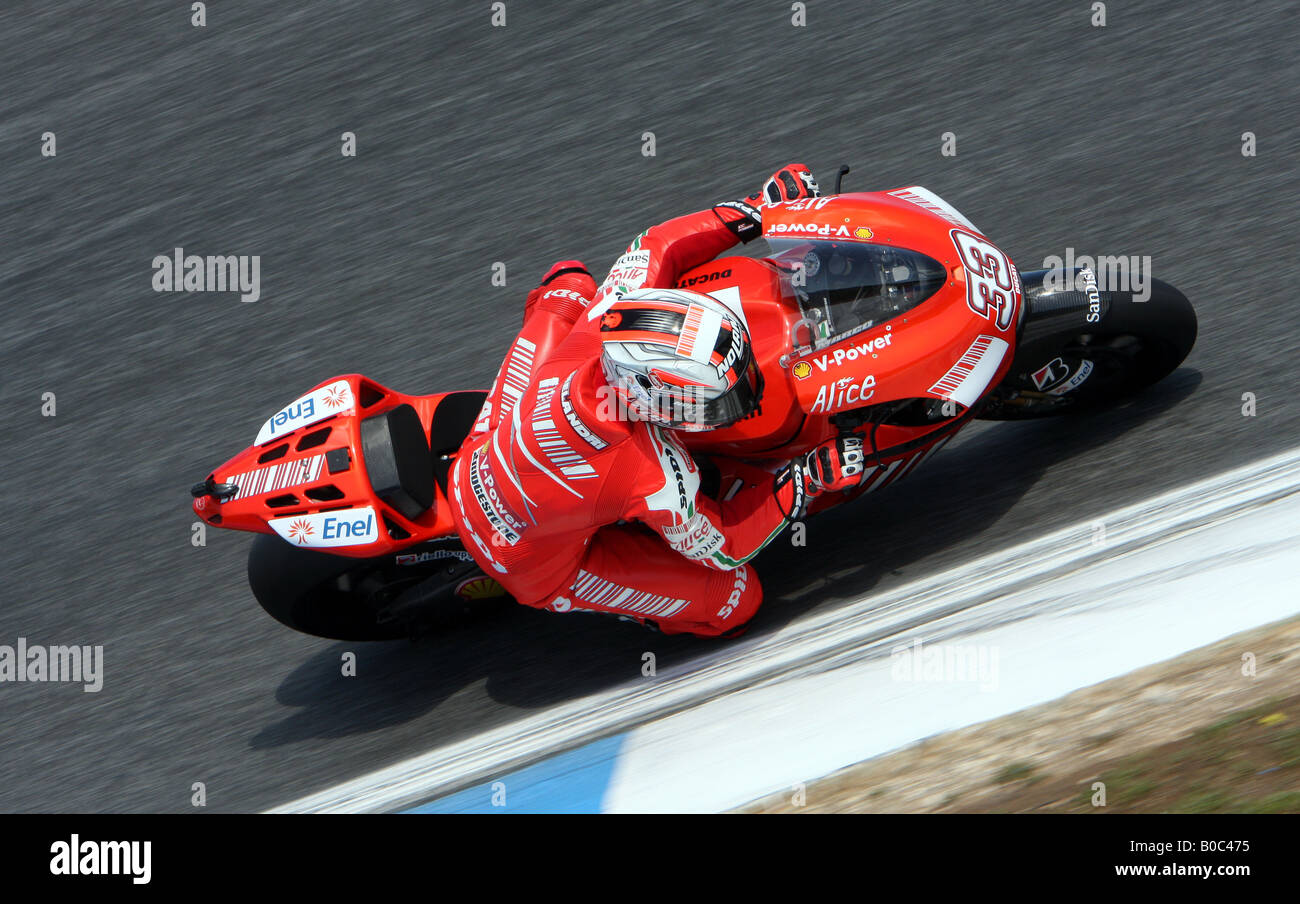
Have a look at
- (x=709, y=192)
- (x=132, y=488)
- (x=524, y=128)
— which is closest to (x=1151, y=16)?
(x=709, y=192)

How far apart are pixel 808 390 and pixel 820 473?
320 millimetres

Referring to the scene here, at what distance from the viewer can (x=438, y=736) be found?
17.5 feet

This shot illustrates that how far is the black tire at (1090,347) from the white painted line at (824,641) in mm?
525

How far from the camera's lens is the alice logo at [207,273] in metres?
7.14

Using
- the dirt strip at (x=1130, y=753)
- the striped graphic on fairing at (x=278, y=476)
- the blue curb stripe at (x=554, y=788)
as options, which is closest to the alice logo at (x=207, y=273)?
the striped graphic on fairing at (x=278, y=476)

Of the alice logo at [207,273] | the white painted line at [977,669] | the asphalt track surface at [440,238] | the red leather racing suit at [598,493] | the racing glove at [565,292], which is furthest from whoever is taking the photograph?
the alice logo at [207,273]

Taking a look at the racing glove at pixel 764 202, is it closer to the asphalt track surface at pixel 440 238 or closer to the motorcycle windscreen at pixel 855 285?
the motorcycle windscreen at pixel 855 285

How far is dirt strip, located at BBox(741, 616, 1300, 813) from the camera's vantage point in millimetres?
3789

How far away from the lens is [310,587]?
4957mm

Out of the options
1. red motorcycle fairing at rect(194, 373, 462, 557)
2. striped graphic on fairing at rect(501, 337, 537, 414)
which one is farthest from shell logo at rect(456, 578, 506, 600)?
striped graphic on fairing at rect(501, 337, 537, 414)

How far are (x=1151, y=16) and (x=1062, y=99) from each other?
84cm

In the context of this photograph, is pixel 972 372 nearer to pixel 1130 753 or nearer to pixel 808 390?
pixel 808 390

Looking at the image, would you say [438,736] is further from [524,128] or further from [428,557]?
[524,128]

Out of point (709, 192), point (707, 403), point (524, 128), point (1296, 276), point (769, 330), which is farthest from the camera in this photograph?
point (524, 128)
